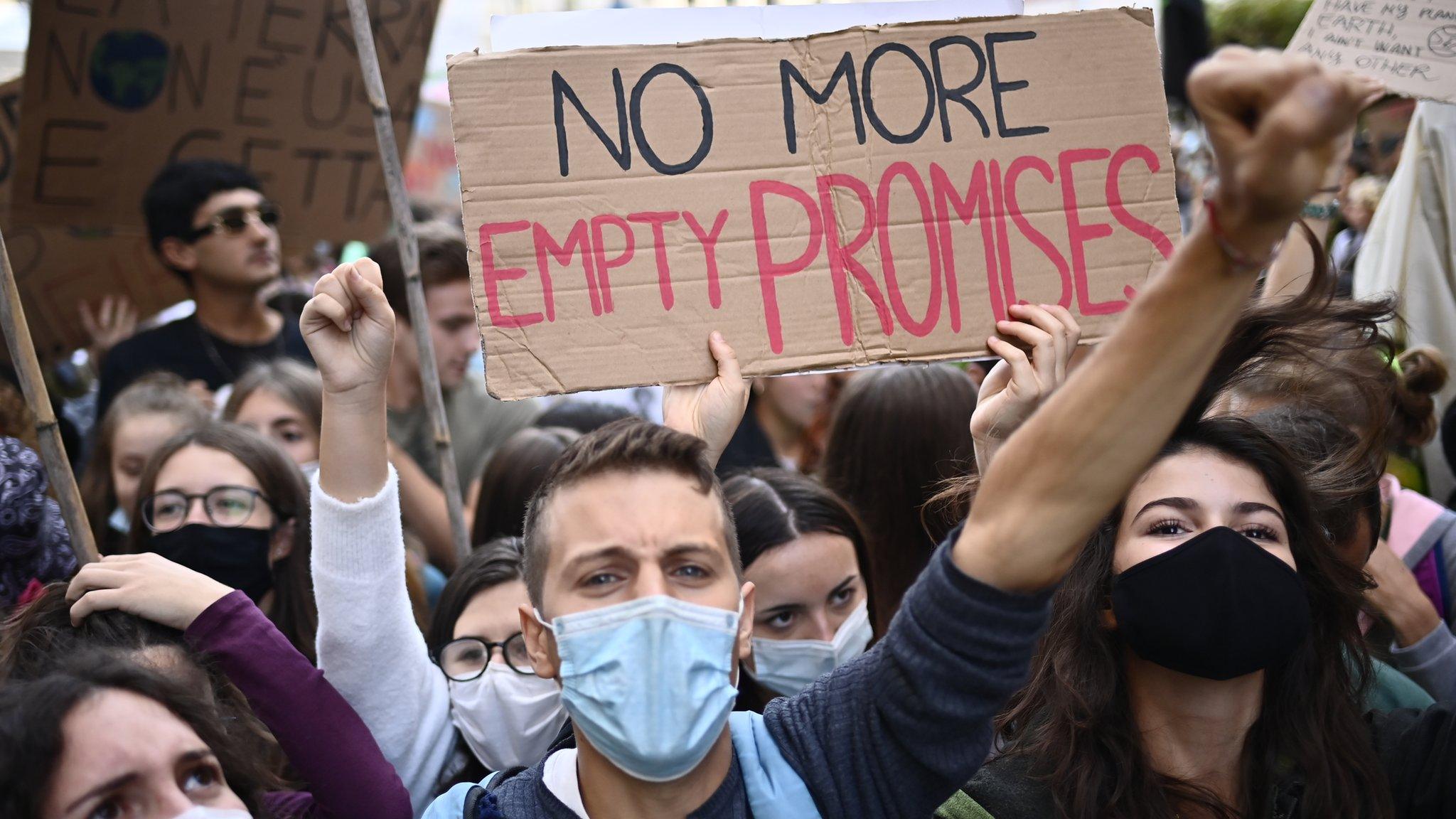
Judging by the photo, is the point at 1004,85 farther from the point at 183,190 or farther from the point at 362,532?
the point at 183,190

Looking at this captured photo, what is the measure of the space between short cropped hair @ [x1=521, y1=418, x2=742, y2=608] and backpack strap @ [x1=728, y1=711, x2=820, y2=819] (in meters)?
0.27

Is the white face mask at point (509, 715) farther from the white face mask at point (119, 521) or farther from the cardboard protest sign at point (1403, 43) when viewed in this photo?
the cardboard protest sign at point (1403, 43)

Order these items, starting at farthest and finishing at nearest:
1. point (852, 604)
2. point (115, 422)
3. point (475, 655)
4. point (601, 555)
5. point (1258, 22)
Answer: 1. point (1258, 22)
2. point (115, 422)
3. point (852, 604)
4. point (475, 655)
5. point (601, 555)

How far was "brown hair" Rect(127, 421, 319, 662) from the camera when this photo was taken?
133 inches

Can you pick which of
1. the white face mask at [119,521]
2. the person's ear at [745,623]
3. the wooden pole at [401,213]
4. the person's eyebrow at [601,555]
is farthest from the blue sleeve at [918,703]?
the white face mask at [119,521]

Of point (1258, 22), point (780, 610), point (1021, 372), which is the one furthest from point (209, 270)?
point (1258, 22)

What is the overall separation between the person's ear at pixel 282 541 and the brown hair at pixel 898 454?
1.54m

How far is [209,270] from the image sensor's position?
5.25 meters

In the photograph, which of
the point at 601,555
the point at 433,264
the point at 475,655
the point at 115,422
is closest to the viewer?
the point at 601,555

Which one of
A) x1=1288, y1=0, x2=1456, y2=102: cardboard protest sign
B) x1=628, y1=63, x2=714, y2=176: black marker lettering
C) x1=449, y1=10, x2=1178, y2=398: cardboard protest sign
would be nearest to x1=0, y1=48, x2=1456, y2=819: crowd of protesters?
x1=449, y1=10, x2=1178, y2=398: cardboard protest sign

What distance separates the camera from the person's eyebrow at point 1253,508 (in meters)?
2.60

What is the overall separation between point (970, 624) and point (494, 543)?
1744 mm

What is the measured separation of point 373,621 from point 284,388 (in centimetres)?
211

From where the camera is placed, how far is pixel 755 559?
3.34m
